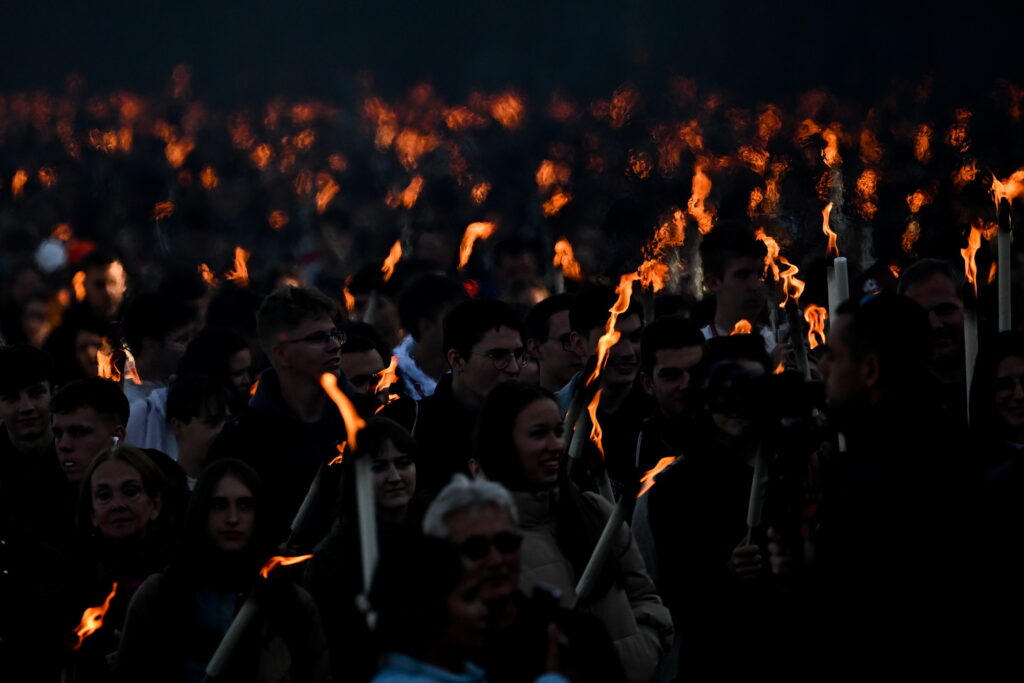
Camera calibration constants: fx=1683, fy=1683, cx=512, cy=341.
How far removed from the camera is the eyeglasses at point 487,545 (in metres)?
3.70

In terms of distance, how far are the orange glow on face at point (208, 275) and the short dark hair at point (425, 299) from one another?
5835mm

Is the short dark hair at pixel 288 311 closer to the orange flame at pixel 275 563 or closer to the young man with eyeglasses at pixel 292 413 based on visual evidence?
the young man with eyeglasses at pixel 292 413

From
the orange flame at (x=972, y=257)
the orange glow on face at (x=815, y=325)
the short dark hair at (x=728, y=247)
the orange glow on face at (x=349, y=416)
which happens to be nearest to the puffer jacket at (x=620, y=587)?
the orange glow on face at (x=349, y=416)

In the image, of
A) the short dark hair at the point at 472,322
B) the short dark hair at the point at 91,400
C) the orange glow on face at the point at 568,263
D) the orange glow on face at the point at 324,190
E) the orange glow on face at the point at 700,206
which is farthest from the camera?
the orange glow on face at the point at 324,190

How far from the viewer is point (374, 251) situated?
15.2 metres

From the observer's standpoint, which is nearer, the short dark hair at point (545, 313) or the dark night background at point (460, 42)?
the short dark hair at point (545, 313)

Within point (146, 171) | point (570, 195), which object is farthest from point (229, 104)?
point (570, 195)

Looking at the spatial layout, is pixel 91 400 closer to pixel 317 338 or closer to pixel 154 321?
pixel 317 338

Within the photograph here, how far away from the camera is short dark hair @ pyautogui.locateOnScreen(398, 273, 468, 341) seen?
26.1ft

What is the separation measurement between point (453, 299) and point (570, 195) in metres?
8.51

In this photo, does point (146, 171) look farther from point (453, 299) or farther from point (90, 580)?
point (90, 580)

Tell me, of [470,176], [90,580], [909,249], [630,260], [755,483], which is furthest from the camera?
[470,176]

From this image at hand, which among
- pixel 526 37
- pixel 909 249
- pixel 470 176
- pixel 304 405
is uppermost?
pixel 526 37

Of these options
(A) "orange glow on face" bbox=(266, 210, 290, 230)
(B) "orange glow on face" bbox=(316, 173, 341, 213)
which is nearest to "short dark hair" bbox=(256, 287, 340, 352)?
(B) "orange glow on face" bbox=(316, 173, 341, 213)
